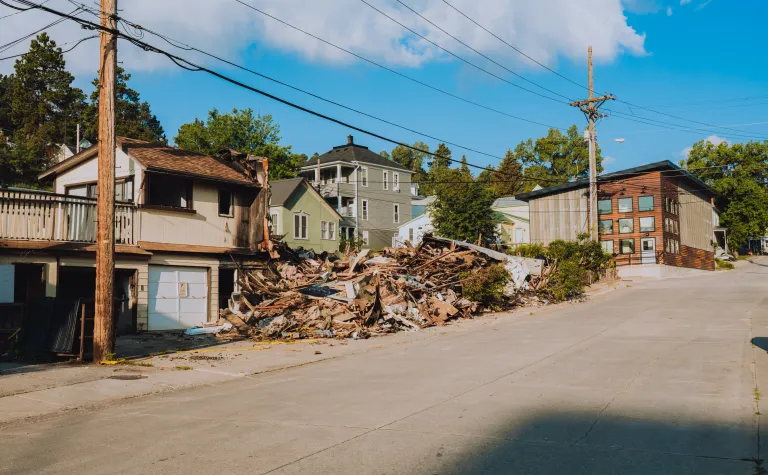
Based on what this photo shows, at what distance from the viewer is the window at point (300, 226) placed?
45156 mm

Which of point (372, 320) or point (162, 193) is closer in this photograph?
point (372, 320)

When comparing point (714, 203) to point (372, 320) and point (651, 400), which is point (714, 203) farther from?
point (651, 400)

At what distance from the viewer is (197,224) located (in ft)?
72.1

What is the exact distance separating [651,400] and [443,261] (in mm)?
16447

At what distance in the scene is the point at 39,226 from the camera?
17719 millimetres

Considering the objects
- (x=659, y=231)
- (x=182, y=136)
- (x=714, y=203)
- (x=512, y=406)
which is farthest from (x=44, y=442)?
(x=714, y=203)

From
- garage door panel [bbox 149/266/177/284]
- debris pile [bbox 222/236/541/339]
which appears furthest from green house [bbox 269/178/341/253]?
garage door panel [bbox 149/266/177/284]

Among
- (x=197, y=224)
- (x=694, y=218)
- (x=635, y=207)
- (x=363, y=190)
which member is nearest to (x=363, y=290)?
(x=197, y=224)

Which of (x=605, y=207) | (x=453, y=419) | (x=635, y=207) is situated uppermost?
(x=605, y=207)

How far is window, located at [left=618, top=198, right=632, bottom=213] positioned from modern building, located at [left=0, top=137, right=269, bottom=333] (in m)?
33.0

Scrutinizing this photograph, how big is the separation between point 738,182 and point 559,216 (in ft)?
94.8

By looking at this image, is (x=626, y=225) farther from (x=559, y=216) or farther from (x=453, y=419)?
(x=453, y=419)

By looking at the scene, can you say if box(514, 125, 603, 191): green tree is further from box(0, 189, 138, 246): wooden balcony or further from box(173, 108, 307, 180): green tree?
box(0, 189, 138, 246): wooden balcony

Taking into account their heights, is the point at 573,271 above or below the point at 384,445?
above
